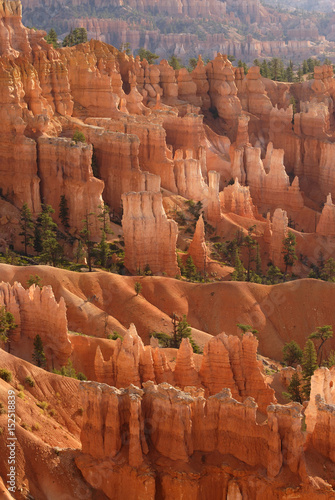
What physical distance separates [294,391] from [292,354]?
8683mm

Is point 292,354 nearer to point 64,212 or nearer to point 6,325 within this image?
point 6,325

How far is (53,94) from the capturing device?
269 feet

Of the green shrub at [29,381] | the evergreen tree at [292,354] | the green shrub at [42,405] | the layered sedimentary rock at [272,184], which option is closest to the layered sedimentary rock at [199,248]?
the evergreen tree at [292,354]

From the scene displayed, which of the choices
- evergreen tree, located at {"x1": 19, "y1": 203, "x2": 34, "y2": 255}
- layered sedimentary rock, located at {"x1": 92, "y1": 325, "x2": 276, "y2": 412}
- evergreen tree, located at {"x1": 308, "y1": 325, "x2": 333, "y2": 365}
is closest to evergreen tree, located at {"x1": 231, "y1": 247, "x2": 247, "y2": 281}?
evergreen tree, located at {"x1": 308, "y1": 325, "x2": 333, "y2": 365}

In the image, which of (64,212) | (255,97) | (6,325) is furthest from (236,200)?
(6,325)

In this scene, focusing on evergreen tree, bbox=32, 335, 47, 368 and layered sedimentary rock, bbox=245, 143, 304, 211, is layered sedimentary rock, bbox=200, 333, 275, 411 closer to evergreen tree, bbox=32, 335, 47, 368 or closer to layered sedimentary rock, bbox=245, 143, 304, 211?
evergreen tree, bbox=32, 335, 47, 368

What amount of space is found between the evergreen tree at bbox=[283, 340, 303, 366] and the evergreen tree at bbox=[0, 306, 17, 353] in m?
19.3

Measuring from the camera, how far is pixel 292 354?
5906 centimetres

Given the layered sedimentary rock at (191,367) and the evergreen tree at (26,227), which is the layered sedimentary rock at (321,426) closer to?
the layered sedimentary rock at (191,367)

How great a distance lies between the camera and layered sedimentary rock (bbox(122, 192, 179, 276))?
68.4 metres

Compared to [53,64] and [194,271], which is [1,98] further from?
[194,271]

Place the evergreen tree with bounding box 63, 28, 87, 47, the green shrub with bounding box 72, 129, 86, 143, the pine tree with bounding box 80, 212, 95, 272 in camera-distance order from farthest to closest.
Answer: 1. the evergreen tree with bounding box 63, 28, 87, 47
2. the green shrub with bounding box 72, 129, 86, 143
3. the pine tree with bounding box 80, 212, 95, 272

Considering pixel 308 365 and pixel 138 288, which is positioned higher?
pixel 138 288

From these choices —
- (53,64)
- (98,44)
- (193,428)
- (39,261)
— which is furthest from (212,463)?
(98,44)
